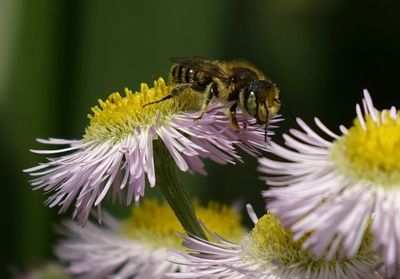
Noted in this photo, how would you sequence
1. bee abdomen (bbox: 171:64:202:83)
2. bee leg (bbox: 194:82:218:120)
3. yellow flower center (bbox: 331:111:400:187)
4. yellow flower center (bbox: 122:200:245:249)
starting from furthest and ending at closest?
yellow flower center (bbox: 122:200:245:249)
bee abdomen (bbox: 171:64:202:83)
bee leg (bbox: 194:82:218:120)
yellow flower center (bbox: 331:111:400:187)

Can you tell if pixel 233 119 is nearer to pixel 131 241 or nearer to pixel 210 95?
pixel 210 95

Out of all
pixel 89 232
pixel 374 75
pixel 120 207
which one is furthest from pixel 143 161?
pixel 374 75

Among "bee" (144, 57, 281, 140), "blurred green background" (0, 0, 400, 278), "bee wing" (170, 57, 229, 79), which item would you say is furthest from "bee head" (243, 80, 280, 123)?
"blurred green background" (0, 0, 400, 278)

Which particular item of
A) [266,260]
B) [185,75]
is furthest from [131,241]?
[266,260]

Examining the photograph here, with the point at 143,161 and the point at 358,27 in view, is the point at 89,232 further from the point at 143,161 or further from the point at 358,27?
the point at 358,27

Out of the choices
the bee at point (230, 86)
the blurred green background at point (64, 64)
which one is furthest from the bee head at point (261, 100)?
the blurred green background at point (64, 64)

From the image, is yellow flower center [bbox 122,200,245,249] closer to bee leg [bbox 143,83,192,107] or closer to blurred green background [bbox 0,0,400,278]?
bee leg [bbox 143,83,192,107]
